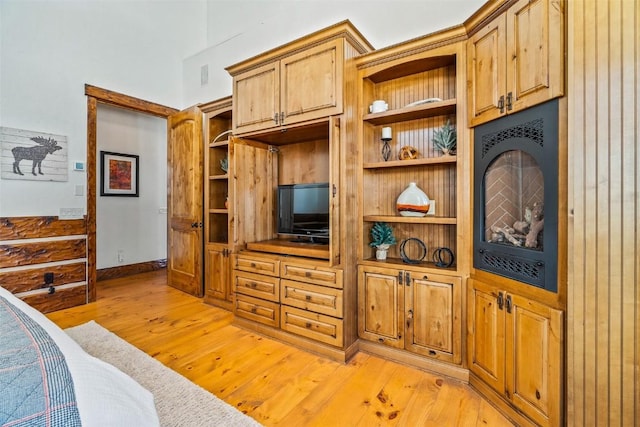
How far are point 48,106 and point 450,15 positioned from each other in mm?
4141

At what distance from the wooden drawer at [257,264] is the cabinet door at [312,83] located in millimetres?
1227

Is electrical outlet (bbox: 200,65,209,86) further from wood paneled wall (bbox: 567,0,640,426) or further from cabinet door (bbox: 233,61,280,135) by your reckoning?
wood paneled wall (bbox: 567,0,640,426)

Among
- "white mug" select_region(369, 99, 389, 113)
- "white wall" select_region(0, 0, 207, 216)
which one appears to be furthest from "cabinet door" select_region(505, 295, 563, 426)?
"white wall" select_region(0, 0, 207, 216)

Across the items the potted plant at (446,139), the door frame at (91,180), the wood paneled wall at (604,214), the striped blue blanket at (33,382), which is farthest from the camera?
the door frame at (91,180)

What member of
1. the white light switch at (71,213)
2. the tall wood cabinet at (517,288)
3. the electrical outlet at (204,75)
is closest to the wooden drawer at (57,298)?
the white light switch at (71,213)

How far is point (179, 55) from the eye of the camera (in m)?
4.52

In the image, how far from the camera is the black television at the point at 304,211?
2.71 metres

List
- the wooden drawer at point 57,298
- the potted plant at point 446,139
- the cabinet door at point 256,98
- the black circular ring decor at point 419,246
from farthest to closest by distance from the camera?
the wooden drawer at point 57,298 < the cabinet door at point 256,98 < the black circular ring decor at point 419,246 < the potted plant at point 446,139

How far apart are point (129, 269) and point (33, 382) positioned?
460 centimetres

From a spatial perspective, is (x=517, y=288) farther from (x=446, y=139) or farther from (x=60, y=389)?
(x=60, y=389)

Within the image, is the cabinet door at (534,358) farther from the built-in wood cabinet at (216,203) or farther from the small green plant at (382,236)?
the built-in wood cabinet at (216,203)

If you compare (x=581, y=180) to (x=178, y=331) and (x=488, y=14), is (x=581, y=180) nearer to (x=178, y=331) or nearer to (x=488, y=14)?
(x=488, y=14)

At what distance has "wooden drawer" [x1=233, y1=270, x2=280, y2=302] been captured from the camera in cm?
262

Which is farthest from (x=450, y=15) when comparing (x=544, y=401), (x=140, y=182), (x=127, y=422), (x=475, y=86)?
(x=140, y=182)
